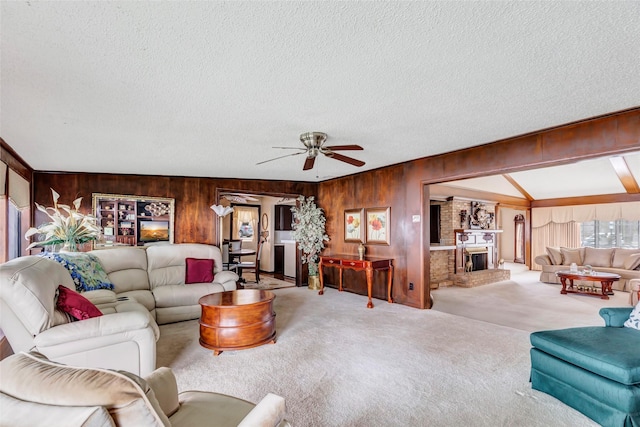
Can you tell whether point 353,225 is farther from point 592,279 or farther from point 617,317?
point 592,279

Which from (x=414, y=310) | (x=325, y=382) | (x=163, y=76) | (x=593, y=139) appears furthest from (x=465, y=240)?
(x=163, y=76)

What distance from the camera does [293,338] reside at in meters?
3.65

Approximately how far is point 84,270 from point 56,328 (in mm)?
1580

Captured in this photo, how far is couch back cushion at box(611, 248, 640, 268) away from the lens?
730 cm

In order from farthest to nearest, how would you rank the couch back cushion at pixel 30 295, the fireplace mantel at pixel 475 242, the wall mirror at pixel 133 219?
the fireplace mantel at pixel 475 242 < the wall mirror at pixel 133 219 < the couch back cushion at pixel 30 295

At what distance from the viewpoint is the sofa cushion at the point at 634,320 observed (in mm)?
2553

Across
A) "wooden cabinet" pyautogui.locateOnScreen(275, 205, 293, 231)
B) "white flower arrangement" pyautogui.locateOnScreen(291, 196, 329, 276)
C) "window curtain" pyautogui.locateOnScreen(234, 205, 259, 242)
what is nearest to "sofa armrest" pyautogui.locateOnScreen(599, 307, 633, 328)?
"white flower arrangement" pyautogui.locateOnScreen(291, 196, 329, 276)

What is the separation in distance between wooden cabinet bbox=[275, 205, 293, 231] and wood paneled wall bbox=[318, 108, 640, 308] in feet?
6.46

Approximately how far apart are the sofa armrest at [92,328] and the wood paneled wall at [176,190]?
3691 mm

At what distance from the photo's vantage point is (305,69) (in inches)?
84.7

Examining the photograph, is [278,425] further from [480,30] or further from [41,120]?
[41,120]

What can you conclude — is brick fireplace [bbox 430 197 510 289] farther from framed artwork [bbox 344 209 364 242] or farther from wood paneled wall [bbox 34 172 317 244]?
wood paneled wall [bbox 34 172 317 244]

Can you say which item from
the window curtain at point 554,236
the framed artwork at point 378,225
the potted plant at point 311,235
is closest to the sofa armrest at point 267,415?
the framed artwork at point 378,225

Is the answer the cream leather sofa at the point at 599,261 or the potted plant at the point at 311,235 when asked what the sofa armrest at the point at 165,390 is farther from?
the cream leather sofa at the point at 599,261
